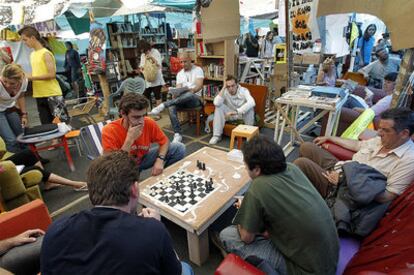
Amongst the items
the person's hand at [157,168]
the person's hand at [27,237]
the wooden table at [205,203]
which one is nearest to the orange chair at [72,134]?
the person's hand at [157,168]

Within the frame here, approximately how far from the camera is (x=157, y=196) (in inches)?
76.0

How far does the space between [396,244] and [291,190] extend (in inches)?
24.3

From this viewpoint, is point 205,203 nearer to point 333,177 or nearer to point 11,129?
point 333,177

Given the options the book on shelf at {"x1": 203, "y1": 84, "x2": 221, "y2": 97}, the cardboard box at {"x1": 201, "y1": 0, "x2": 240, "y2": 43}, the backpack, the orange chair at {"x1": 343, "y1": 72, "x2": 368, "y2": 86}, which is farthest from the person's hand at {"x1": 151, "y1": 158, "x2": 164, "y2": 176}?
the orange chair at {"x1": 343, "y1": 72, "x2": 368, "y2": 86}

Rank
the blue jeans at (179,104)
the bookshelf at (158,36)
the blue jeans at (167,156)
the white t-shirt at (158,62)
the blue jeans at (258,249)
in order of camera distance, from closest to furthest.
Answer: the blue jeans at (258,249) < the blue jeans at (167,156) < the blue jeans at (179,104) < the white t-shirt at (158,62) < the bookshelf at (158,36)

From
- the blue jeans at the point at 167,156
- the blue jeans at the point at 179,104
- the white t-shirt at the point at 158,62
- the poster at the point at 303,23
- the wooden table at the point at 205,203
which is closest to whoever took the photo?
the wooden table at the point at 205,203

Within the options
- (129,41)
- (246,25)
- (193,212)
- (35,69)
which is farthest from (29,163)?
(246,25)

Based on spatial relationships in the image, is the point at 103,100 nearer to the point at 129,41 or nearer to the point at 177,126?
the point at 129,41

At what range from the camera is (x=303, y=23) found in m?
3.12

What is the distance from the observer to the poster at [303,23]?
9.73 feet

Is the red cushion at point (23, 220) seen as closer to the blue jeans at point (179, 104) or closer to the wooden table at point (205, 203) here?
the wooden table at point (205, 203)

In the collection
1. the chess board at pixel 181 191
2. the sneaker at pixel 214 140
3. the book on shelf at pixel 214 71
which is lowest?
the sneaker at pixel 214 140

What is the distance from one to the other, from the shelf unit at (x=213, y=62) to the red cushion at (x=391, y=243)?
3.47 metres

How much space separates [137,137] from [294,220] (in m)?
1.47
